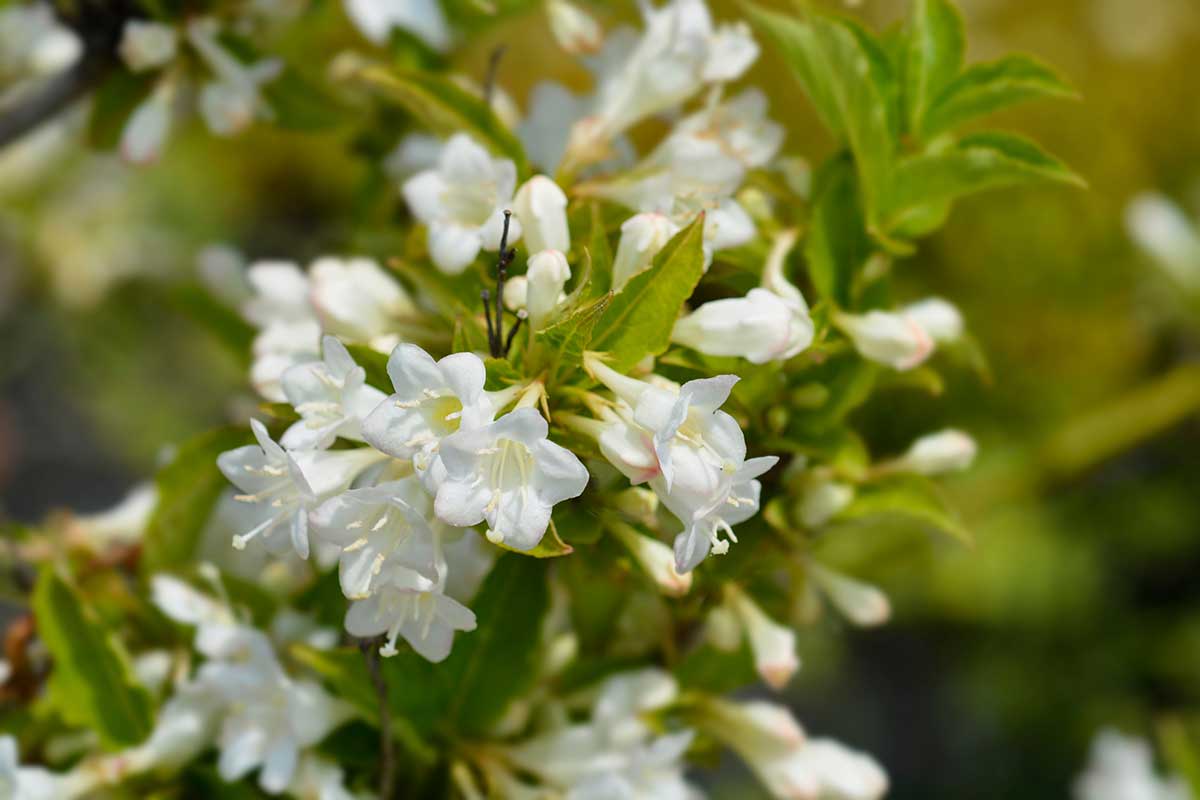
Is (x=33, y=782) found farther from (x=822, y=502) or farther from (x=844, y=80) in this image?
(x=844, y=80)

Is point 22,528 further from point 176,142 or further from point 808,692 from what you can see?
point 176,142

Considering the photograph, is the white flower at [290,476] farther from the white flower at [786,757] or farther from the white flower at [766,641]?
the white flower at [786,757]

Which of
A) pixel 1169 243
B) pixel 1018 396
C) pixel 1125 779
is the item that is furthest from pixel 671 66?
pixel 1018 396

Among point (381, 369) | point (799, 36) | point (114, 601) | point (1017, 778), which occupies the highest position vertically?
point (799, 36)

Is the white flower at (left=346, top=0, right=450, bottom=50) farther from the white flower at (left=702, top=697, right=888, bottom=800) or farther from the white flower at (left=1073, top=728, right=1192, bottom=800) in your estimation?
the white flower at (left=1073, top=728, right=1192, bottom=800)

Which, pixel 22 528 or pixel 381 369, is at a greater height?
pixel 381 369

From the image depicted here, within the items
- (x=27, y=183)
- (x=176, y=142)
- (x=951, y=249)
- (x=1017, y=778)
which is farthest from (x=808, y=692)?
(x=176, y=142)

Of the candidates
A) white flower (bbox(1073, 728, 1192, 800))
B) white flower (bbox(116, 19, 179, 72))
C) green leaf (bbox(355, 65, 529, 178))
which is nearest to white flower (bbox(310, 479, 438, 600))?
green leaf (bbox(355, 65, 529, 178))
